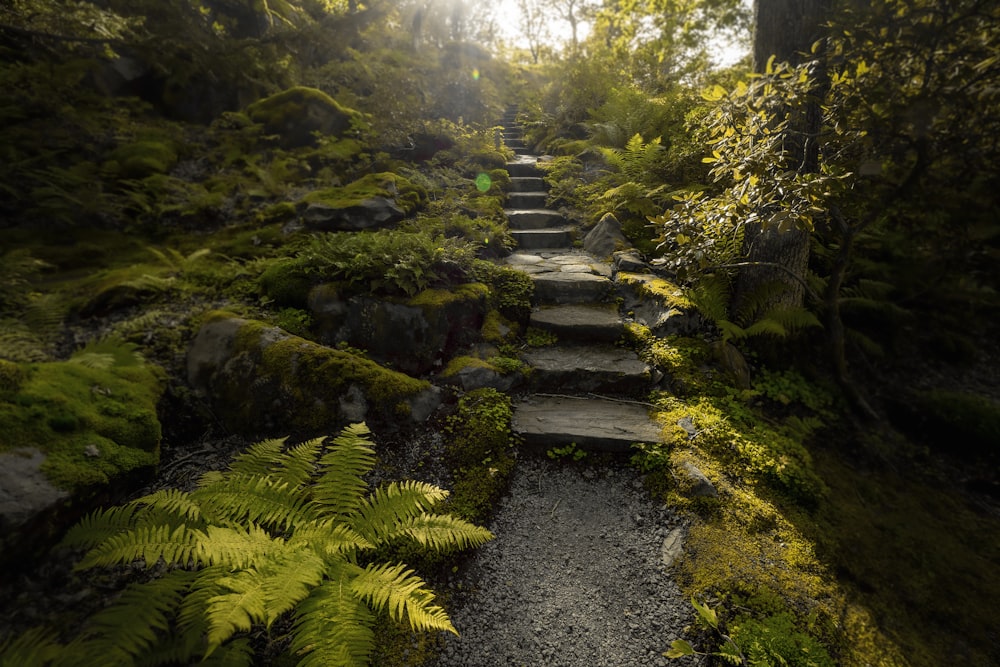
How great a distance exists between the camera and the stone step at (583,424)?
11.6 ft

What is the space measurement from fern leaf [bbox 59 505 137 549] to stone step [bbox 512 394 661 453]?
2657mm

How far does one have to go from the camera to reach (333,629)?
1898 mm

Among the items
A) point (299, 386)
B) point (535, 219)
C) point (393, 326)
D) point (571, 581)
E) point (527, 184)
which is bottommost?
point (571, 581)

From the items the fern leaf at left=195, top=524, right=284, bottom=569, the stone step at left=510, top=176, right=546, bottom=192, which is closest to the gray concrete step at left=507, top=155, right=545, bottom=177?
the stone step at left=510, top=176, right=546, bottom=192

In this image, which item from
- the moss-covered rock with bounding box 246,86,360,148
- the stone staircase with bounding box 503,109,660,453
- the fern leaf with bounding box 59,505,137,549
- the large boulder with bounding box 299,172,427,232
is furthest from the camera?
the moss-covered rock with bounding box 246,86,360,148

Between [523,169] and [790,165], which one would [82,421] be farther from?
[523,169]

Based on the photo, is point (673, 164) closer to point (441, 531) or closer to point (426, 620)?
point (441, 531)

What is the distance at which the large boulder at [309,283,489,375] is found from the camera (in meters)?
4.26

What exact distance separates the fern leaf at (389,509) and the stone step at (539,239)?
5.31m

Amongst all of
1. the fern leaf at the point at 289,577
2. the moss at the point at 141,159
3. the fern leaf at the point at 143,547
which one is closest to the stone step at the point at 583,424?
the fern leaf at the point at 289,577

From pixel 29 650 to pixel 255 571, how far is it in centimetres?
95

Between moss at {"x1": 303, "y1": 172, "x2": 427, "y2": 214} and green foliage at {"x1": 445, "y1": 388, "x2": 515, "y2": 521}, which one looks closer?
green foliage at {"x1": 445, "y1": 388, "x2": 515, "y2": 521}

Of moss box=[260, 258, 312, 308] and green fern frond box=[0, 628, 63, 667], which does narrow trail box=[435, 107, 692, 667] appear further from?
moss box=[260, 258, 312, 308]

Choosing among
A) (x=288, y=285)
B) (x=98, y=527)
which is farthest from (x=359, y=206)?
(x=98, y=527)
